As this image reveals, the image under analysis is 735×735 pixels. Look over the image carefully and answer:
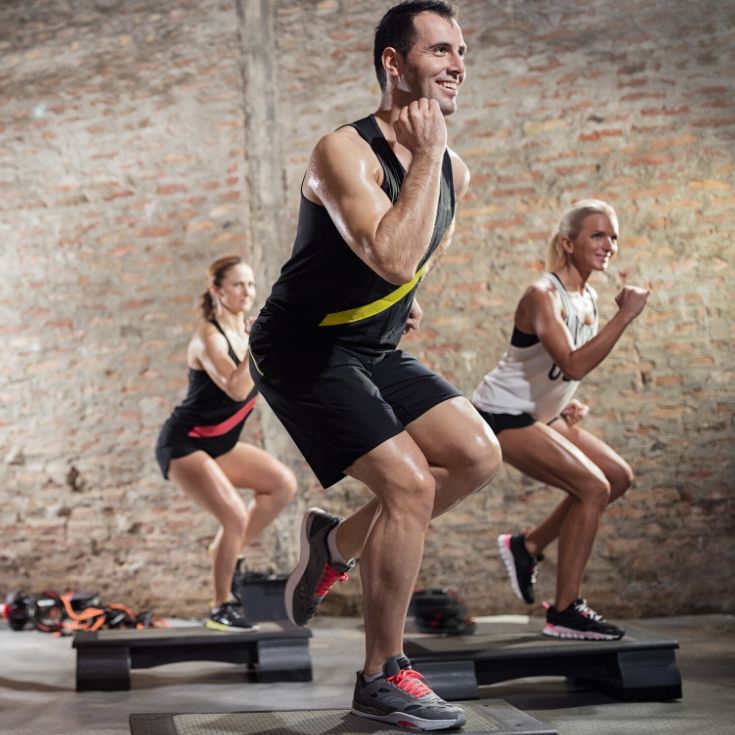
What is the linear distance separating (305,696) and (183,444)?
54.7 inches

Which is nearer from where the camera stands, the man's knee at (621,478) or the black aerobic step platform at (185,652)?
the black aerobic step platform at (185,652)

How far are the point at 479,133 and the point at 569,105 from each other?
0.54 metres

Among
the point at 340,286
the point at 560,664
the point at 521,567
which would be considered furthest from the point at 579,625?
the point at 340,286

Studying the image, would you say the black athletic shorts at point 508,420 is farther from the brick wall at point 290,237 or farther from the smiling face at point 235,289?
the brick wall at point 290,237

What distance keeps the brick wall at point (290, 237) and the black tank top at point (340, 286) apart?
345 cm

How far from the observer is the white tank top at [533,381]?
428cm

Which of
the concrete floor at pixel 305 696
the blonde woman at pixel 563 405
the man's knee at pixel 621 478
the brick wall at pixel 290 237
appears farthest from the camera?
the brick wall at pixel 290 237

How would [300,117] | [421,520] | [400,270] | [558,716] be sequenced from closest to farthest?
[400,270] → [421,520] → [558,716] → [300,117]

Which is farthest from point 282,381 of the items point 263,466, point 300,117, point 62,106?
point 62,106

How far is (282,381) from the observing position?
274 centimetres

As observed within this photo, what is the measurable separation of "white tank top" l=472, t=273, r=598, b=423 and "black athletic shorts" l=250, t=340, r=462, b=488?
1.47m

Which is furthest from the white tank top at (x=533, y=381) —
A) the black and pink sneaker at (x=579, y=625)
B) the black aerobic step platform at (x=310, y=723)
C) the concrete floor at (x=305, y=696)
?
the black aerobic step platform at (x=310, y=723)

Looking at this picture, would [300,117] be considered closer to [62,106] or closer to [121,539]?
[62,106]

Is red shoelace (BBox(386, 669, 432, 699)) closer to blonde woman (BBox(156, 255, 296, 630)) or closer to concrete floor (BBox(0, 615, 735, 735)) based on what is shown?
concrete floor (BBox(0, 615, 735, 735))
